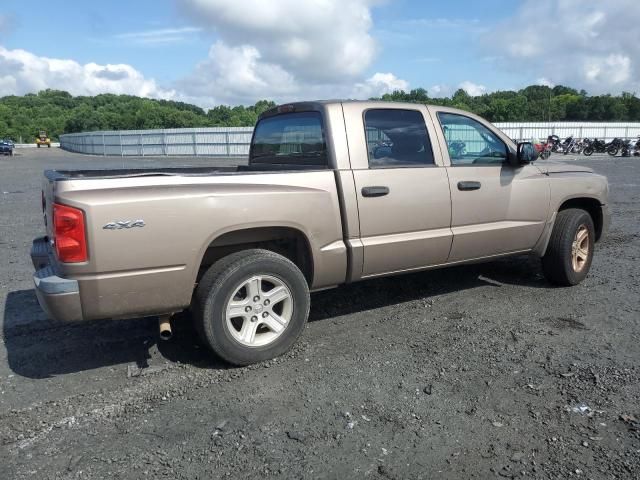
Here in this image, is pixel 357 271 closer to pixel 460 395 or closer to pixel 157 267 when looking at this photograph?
pixel 460 395

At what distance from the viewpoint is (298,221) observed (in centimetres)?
386

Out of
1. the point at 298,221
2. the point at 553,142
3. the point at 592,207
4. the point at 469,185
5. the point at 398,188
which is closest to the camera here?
the point at 298,221

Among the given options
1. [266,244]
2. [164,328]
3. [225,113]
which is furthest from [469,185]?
[225,113]

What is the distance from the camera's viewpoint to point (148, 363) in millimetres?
3902

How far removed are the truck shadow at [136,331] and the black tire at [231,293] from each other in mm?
232

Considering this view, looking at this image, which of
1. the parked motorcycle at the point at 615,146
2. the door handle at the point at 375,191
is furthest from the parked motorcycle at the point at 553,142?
the door handle at the point at 375,191

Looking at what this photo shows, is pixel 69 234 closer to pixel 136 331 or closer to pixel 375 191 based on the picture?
pixel 136 331

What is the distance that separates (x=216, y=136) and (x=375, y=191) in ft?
110

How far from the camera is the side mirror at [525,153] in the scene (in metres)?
4.95


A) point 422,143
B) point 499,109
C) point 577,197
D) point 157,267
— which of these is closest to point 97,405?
point 157,267

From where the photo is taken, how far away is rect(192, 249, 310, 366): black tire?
3.60 meters

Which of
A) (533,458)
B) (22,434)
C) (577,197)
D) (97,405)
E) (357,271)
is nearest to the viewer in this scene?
(533,458)

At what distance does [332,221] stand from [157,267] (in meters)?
1.32

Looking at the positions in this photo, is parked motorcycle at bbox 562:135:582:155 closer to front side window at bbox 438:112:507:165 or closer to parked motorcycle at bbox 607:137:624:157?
parked motorcycle at bbox 607:137:624:157
